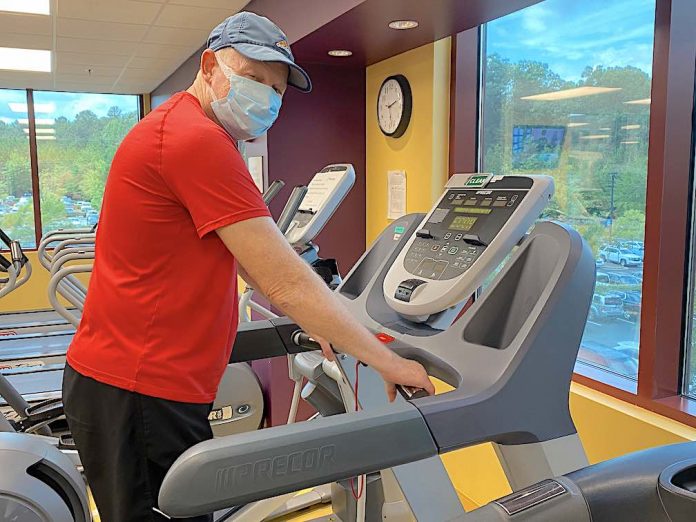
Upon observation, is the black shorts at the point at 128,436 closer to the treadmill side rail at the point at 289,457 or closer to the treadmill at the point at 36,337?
the treadmill side rail at the point at 289,457

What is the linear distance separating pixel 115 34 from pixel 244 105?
3498 mm

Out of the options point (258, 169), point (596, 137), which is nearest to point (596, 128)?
point (596, 137)

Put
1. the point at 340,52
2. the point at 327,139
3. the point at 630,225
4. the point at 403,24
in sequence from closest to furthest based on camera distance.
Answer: the point at 630,225, the point at 403,24, the point at 340,52, the point at 327,139

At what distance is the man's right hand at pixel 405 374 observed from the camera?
1280 millimetres

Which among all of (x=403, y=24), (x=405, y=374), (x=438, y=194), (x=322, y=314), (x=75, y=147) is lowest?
(x=405, y=374)

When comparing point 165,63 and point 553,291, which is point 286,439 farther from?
point 165,63

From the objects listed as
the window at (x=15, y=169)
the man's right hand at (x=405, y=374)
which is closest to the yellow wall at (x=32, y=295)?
the window at (x=15, y=169)

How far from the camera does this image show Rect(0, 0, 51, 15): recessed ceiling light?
3.70 metres

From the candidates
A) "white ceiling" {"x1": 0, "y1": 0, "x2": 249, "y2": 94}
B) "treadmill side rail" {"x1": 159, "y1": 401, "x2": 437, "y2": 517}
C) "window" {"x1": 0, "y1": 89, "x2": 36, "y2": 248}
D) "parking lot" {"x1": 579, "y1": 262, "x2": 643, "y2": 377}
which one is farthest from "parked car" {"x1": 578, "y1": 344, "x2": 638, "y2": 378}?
"window" {"x1": 0, "y1": 89, "x2": 36, "y2": 248}

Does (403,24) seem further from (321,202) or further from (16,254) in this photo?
(16,254)

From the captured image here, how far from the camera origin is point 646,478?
1017 millimetres

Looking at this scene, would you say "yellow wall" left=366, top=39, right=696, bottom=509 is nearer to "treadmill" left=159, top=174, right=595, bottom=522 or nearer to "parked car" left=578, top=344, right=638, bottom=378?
"parked car" left=578, top=344, right=638, bottom=378

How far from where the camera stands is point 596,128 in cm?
231

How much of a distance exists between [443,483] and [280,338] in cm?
60
